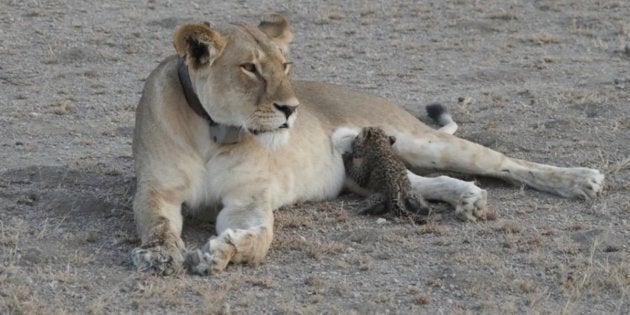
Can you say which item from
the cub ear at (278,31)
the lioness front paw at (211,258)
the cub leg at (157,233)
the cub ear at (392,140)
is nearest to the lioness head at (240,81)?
the cub ear at (278,31)

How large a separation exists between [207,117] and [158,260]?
2.54 feet

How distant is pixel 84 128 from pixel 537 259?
337 centimetres

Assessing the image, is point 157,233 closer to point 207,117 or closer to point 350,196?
point 207,117

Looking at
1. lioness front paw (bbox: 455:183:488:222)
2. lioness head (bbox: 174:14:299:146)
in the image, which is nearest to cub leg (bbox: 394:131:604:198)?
lioness front paw (bbox: 455:183:488:222)

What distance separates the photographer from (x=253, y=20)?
1101cm

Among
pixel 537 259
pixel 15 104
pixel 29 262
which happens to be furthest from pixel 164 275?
pixel 15 104

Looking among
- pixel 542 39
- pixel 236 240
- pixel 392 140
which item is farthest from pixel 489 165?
pixel 542 39

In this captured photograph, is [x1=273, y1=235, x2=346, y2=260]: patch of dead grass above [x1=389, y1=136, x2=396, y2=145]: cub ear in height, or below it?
below

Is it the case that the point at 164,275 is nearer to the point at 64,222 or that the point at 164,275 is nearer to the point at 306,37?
the point at 64,222

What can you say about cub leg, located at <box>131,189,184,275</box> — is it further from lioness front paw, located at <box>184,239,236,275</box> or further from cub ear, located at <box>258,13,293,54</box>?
cub ear, located at <box>258,13,293,54</box>

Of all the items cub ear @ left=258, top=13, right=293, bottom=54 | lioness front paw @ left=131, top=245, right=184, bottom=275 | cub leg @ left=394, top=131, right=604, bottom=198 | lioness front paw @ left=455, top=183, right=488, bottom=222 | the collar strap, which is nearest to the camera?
lioness front paw @ left=131, top=245, right=184, bottom=275

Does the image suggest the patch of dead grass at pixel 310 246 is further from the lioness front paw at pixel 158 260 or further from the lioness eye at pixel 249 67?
the lioness eye at pixel 249 67

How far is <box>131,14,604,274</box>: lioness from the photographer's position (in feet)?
15.7

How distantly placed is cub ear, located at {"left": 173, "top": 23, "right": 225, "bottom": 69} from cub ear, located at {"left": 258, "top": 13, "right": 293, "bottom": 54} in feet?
1.34
